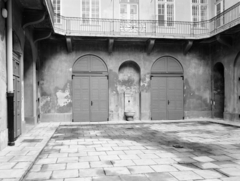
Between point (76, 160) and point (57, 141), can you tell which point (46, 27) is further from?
point (76, 160)

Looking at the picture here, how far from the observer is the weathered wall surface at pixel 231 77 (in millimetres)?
13523

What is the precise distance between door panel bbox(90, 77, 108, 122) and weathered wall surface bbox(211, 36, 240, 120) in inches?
297

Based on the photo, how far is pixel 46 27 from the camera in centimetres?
1177

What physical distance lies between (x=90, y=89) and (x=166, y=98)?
509 centimetres

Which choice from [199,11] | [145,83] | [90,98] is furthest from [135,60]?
[199,11]

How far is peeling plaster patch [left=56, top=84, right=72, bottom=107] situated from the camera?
47.7 feet

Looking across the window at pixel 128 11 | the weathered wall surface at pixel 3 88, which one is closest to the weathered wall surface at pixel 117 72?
the window at pixel 128 11

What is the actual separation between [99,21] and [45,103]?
6190 millimetres

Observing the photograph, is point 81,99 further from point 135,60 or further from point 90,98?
point 135,60

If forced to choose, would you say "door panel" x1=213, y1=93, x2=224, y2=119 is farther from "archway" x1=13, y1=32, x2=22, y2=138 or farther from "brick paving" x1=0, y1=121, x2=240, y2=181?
"archway" x1=13, y1=32, x2=22, y2=138

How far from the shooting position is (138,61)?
50.3 feet

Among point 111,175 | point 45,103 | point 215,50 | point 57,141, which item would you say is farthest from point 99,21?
point 111,175

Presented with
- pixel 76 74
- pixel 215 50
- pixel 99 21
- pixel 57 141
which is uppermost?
pixel 99 21

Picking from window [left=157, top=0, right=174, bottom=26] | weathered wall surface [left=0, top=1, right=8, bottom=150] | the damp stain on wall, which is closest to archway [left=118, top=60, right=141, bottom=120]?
the damp stain on wall
